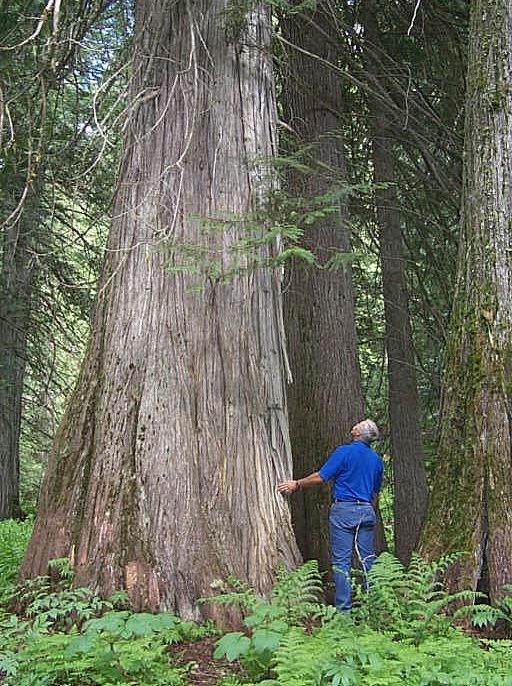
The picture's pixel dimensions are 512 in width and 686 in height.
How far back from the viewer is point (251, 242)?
5.10 metres

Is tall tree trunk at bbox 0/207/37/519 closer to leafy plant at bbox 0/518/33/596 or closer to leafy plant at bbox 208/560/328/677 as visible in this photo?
leafy plant at bbox 0/518/33/596

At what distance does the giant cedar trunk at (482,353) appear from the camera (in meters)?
4.86

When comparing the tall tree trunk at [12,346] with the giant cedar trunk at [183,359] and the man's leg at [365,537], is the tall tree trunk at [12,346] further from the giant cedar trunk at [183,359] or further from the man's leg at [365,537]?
the man's leg at [365,537]

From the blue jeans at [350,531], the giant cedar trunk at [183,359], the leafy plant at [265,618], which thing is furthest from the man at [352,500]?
the leafy plant at [265,618]

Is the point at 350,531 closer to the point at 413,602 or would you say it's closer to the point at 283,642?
the point at 413,602

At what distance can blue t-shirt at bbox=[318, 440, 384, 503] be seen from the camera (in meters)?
6.48

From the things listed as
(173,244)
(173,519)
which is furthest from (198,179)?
(173,519)

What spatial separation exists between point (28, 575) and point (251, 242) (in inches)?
112

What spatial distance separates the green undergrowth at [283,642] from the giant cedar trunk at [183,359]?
29cm

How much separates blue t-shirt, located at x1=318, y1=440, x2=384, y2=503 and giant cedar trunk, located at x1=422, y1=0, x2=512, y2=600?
50.9 inches

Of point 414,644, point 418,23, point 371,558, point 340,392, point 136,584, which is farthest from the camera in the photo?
point 418,23

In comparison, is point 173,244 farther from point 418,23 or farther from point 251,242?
point 418,23

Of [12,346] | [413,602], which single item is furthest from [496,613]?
[12,346]

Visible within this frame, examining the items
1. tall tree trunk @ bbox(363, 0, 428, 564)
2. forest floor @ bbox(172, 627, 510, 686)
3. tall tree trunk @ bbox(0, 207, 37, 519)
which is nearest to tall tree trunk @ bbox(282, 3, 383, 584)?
tall tree trunk @ bbox(363, 0, 428, 564)
